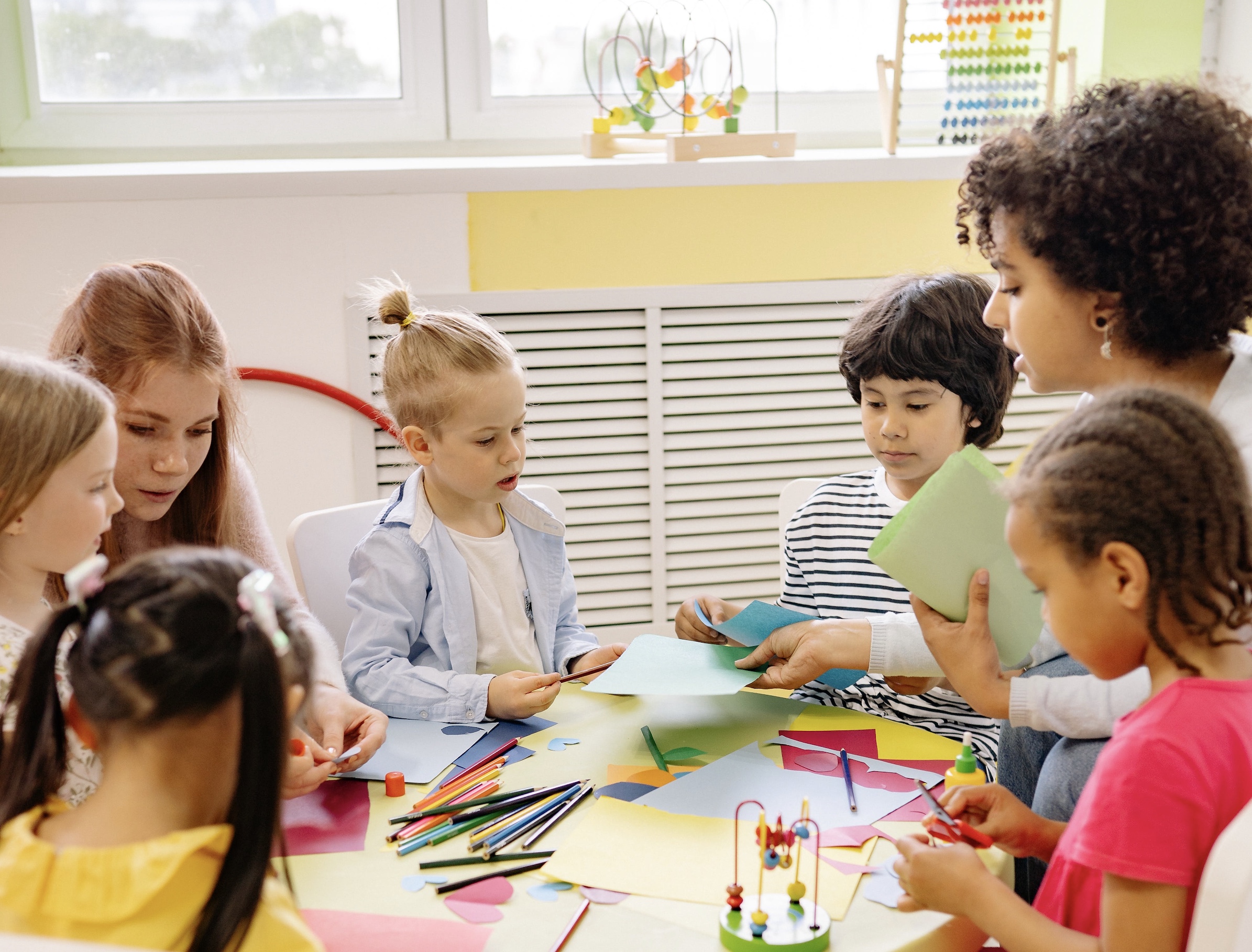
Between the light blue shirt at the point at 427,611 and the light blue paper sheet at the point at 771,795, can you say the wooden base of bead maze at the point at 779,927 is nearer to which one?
the light blue paper sheet at the point at 771,795

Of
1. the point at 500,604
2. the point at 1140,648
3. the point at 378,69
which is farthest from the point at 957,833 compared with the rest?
the point at 378,69

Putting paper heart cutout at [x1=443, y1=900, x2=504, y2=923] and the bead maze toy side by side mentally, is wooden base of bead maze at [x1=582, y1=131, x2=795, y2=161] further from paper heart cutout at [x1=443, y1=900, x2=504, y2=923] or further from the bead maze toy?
paper heart cutout at [x1=443, y1=900, x2=504, y2=923]

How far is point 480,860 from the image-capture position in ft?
3.21

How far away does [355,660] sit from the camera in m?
1.43

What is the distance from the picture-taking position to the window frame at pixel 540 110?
256cm

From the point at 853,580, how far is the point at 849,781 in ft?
1.87

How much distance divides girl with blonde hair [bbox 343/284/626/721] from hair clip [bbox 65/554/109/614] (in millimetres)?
613

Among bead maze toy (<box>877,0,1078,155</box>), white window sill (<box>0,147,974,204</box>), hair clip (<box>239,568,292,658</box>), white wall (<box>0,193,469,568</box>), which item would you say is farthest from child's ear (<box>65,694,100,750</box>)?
bead maze toy (<box>877,0,1078,155</box>)

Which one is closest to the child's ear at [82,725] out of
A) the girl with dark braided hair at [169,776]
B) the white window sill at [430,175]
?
the girl with dark braided hair at [169,776]

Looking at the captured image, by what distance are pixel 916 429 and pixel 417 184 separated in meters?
1.25

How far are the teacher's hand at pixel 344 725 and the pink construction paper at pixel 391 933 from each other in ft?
0.84

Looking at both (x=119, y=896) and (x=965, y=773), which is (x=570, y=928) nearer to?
(x=119, y=896)

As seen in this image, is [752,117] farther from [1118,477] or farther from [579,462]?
[1118,477]

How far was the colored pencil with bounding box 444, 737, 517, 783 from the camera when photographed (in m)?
1.17
